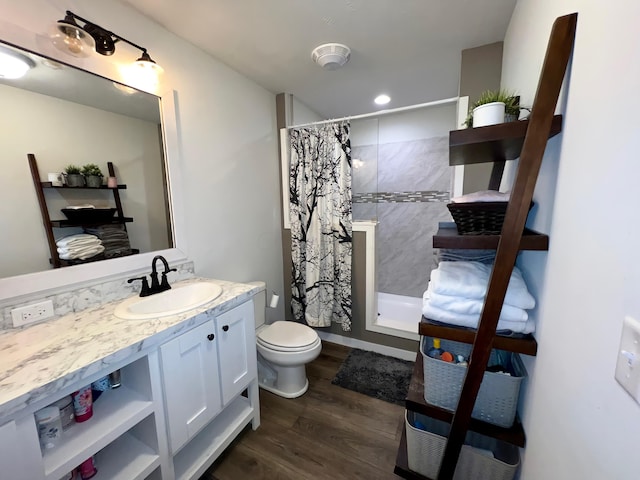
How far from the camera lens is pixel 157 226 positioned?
158 centimetres

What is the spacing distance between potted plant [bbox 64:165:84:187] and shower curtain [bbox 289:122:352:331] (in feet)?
4.88

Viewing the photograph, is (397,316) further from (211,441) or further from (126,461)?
(126,461)

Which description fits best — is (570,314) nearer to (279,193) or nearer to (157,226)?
(157,226)

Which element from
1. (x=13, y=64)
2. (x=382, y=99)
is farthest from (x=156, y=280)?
(x=382, y=99)

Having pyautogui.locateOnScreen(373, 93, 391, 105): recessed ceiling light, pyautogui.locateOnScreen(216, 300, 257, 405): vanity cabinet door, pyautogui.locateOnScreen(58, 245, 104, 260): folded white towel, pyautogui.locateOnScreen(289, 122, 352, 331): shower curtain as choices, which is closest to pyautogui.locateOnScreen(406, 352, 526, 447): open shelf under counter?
pyautogui.locateOnScreen(216, 300, 257, 405): vanity cabinet door

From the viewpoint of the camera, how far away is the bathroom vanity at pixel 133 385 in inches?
29.6

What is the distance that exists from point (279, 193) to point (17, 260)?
1822 mm

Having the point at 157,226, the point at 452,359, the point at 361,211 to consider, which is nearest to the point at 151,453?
the point at 157,226

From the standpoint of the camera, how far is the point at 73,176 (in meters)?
1.24

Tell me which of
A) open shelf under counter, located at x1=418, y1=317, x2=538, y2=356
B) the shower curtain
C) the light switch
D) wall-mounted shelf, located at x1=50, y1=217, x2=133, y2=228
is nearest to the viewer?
the light switch

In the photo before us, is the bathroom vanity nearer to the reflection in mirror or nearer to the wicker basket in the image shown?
the reflection in mirror

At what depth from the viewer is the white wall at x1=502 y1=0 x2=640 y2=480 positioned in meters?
0.46

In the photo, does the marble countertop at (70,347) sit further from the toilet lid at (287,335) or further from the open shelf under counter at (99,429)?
the toilet lid at (287,335)

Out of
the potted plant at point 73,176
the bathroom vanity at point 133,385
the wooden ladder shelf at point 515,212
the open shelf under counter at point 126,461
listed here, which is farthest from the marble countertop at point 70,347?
the wooden ladder shelf at point 515,212
